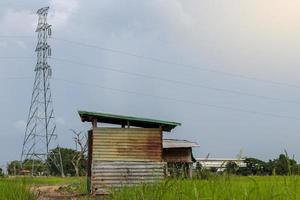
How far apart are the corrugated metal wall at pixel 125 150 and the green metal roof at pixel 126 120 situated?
1.44 ft

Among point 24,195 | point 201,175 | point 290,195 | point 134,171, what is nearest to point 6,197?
point 24,195

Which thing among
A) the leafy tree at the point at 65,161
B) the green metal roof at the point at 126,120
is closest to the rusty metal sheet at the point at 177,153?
the leafy tree at the point at 65,161

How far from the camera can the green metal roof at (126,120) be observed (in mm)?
22938

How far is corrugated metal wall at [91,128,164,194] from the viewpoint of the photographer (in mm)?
22312

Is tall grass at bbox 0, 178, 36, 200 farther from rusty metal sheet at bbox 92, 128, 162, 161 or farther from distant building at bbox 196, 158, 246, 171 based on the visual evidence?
rusty metal sheet at bbox 92, 128, 162, 161

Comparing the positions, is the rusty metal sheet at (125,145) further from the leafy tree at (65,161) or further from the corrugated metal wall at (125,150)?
the leafy tree at (65,161)

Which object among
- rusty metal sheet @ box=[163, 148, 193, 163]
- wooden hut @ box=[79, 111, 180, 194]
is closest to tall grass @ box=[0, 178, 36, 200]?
wooden hut @ box=[79, 111, 180, 194]

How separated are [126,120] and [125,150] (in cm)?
150

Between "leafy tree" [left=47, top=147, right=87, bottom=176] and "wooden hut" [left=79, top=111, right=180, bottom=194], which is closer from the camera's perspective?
"wooden hut" [left=79, top=111, right=180, bottom=194]

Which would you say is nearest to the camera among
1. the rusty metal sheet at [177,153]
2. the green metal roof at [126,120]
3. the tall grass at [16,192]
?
the tall grass at [16,192]

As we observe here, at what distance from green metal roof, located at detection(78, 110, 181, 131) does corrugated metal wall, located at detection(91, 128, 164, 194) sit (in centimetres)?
44

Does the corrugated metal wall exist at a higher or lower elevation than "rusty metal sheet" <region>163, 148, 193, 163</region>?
lower

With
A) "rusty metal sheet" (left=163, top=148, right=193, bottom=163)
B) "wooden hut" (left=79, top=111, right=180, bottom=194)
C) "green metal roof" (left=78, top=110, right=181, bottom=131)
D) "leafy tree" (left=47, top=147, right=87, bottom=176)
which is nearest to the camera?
"wooden hut" (left=79, top=111, right=180, bottom=194)

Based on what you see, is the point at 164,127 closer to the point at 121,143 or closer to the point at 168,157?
the point at 121,143
